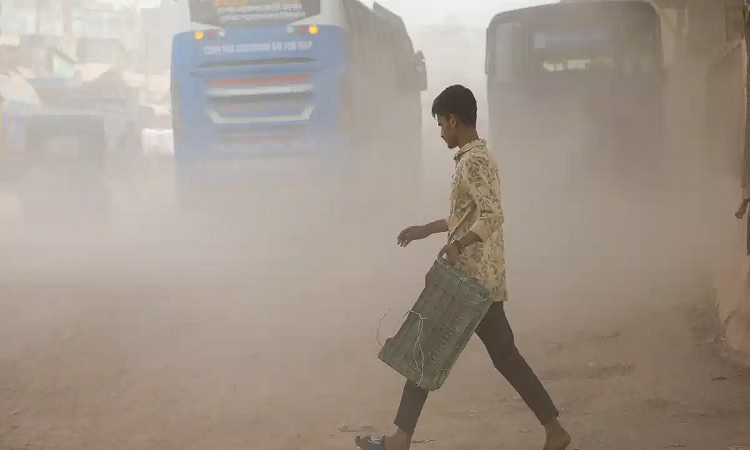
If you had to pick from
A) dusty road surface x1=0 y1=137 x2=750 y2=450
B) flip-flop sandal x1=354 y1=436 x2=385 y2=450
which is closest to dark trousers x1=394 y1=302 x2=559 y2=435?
flip-flop sandal x1=354 y1=436 x2=385 y2=450

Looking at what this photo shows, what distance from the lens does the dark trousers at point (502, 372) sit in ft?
12.2

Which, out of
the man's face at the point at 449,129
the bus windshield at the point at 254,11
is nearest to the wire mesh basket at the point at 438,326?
the man's face at the point at 449,129

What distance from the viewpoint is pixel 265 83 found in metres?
11.0

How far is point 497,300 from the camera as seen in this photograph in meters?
3.70

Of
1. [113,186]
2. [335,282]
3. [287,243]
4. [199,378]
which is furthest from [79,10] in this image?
[199,378]

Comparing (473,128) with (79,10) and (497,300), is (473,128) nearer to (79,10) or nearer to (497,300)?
(497,300)

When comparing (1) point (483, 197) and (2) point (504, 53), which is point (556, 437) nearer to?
(1) point (483, 197)

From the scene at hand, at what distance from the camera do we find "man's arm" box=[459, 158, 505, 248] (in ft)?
11.5

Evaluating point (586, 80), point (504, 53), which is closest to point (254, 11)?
point (504, 53)

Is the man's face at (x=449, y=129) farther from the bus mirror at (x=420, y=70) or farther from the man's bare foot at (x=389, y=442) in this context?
the bus mirror at (x=420, y=70)

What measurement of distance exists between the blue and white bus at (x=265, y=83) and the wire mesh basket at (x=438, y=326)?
750cm

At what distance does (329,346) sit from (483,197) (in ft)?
9.82

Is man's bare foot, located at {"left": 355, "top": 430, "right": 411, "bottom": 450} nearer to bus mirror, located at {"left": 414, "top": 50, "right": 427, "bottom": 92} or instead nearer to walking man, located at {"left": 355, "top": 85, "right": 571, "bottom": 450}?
walking man, located at {"left": 355, "top": 85, "right": 571, "bottom": 450}

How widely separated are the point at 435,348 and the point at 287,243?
25.5ft
